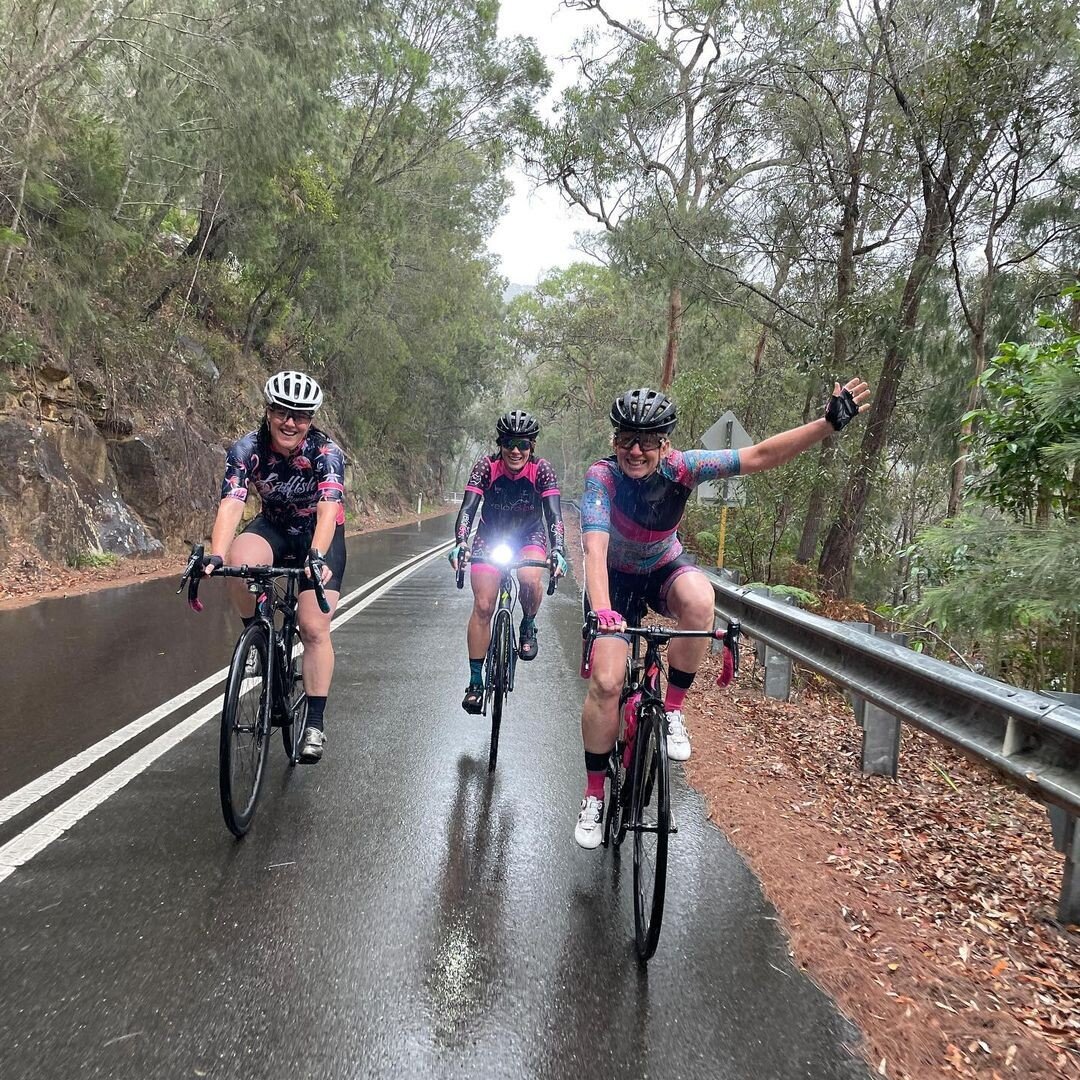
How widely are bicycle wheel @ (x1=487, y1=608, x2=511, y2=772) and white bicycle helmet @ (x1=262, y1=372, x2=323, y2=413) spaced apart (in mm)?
1926

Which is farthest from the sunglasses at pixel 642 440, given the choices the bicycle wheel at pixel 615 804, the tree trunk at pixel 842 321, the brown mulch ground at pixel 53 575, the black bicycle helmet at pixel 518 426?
the brown mulch ground at pixel 53 575

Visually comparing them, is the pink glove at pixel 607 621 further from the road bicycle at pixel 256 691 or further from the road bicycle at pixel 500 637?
the road bicycle at pixel 500 637

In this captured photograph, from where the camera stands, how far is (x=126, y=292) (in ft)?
57.5

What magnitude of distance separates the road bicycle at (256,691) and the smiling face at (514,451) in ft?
6.15

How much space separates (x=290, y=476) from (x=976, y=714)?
371 centimetres

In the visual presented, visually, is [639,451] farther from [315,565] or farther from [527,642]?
[527,642]

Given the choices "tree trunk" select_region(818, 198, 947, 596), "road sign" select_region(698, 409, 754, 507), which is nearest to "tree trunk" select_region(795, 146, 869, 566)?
"tree trunk" select_region(818, 198, 947, 596)

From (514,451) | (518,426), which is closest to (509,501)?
(514,451)

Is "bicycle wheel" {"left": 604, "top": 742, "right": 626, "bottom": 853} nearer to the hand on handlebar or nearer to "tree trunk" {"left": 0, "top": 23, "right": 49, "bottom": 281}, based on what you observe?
the hand on handlebar

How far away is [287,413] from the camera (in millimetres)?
4273

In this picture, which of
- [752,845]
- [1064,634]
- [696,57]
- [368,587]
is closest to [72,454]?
[368,587]

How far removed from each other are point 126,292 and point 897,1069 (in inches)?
776

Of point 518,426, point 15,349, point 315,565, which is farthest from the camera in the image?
point 15,349

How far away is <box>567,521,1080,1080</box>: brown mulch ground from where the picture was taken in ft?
8.38
